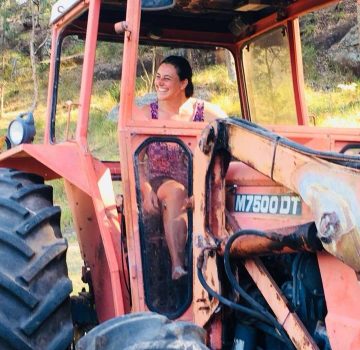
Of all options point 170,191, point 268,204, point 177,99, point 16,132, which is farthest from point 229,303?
point 16,132

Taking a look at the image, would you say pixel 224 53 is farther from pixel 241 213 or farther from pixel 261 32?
pixel 241 213

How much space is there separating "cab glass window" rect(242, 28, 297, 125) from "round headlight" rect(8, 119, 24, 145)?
1.70 metres

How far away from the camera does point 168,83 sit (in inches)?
194

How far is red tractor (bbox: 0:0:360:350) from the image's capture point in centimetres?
307

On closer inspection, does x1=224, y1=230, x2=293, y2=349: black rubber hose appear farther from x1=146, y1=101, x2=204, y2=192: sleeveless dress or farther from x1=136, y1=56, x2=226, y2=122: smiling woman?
x1=136, y1=56, x2=226, y2=122: smiling woman

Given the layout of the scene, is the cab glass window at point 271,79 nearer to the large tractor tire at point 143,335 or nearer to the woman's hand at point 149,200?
the woman's hand at point 149,200

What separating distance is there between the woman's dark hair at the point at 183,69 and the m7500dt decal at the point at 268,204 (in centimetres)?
145

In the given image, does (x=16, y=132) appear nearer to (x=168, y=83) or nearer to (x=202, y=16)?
(x=168, y=83)

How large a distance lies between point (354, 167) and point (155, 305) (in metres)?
1.57

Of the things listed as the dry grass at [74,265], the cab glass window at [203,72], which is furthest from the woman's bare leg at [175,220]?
the dry grass at [74,265]

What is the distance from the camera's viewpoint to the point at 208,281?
148 inches

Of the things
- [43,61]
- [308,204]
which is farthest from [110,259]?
[43,61]

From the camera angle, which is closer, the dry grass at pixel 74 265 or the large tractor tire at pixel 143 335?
the large tractor tire at pixel 143 335

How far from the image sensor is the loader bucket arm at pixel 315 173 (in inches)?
112
